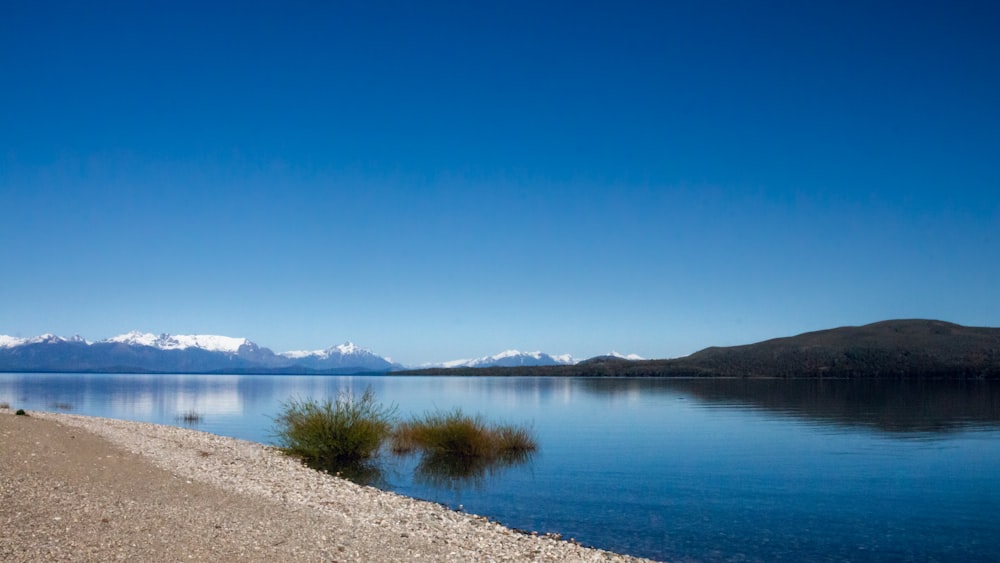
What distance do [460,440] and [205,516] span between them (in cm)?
1716

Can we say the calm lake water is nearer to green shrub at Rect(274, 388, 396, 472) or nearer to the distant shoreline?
green shrub at Rect(274, 388, 396, 472)

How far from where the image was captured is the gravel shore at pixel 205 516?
419 inches

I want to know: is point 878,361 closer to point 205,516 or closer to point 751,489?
point 751,489

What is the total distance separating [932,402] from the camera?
6800cm

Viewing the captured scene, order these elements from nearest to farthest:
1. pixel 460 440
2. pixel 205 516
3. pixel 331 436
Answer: pixel 205 516 < pixel 331 436 < pixel 460 440

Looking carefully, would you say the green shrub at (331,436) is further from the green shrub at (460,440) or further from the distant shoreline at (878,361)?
the distant shoreline at (878,361)

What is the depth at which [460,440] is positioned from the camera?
29.7m

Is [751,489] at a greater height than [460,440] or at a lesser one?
lesser

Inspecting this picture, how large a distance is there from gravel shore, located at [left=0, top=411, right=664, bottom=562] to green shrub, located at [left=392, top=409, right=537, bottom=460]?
882 cm

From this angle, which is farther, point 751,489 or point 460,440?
point 460,440

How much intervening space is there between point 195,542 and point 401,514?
211 inches

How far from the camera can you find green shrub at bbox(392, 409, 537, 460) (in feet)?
97.5

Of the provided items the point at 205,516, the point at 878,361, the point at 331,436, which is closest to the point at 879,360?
the point at 878,361

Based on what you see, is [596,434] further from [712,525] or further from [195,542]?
[195,542]
